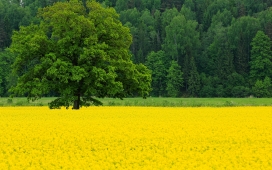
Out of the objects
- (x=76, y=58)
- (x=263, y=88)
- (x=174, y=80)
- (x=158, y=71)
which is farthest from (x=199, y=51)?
(x=76, y=58)

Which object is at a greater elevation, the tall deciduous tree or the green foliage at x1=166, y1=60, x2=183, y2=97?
the tall deciduous tree

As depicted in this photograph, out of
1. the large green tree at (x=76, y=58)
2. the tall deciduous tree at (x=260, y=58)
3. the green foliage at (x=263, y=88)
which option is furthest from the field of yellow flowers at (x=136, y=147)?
the tall deciduous tree at (x=260, y=58)

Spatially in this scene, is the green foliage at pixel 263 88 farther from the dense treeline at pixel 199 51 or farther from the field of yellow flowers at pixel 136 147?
the field of yellow flowers at pixel 136 147

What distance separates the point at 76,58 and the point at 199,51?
75.6 m

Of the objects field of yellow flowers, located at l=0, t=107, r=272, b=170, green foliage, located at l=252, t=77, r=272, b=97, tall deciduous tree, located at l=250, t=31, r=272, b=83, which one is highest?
tall deciduous tree, located at l=250, t=31, r=272, b=83

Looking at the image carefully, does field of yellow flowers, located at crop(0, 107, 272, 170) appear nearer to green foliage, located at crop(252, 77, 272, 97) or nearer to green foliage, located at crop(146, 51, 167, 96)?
green foliage, located at crop(252, 77, 272, 97)

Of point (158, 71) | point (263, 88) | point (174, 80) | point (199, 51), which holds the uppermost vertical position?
point (199, 51)

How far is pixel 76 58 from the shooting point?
42.1 metres

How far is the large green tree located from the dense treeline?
51.9 metres

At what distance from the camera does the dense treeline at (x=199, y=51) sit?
97062 millimetres

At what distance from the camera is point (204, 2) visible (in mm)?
149500

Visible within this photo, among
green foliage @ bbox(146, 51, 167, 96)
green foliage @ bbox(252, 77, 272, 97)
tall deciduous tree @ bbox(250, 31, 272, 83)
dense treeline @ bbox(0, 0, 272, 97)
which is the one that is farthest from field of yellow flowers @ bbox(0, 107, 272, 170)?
tall deciduous tree @ bbox(250, 31, 272, 83)

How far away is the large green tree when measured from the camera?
39281 mm

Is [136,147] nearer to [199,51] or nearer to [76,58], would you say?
[76,58]
